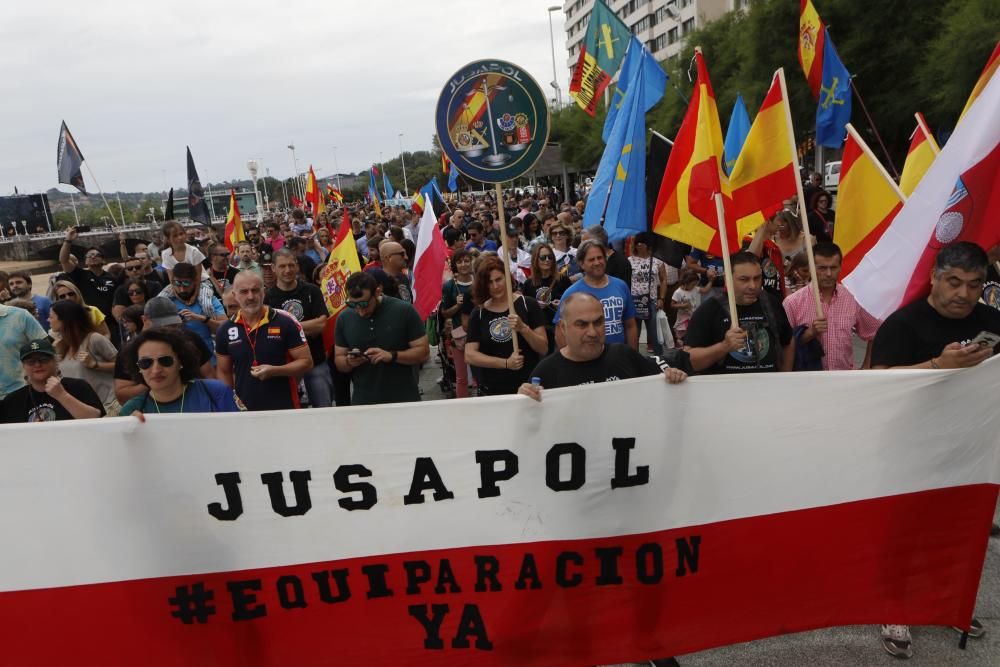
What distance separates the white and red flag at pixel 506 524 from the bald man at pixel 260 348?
6.16ft

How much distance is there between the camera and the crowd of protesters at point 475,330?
346 cm

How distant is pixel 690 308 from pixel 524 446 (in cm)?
516

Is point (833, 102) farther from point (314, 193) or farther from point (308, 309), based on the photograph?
point (314, 193)

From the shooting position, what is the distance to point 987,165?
11.8ft

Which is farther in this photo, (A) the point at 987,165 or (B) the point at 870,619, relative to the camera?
(A) the point at 987,165

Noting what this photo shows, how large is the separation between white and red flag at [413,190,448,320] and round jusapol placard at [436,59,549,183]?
2.21 metres

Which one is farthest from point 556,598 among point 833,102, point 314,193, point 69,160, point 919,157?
point 314,193

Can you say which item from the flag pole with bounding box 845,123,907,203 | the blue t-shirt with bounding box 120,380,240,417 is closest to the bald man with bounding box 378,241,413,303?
the blue t-shirt with bounding box 120,380,240,417

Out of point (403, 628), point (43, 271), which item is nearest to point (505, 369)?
point (403, 628)

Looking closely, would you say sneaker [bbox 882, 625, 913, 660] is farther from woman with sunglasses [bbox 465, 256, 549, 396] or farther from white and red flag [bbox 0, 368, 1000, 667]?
woman with sunglasses [bbox 465, 256, 549, 396]

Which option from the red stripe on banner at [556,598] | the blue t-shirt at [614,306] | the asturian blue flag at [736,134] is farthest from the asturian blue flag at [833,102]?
the red stripe on banner at [556,598]

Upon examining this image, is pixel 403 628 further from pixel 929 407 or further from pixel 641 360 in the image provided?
pixel 929 407

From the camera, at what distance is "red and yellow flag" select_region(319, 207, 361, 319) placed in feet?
22.5

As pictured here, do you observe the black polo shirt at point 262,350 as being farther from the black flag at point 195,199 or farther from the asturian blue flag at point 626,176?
the black flag at point 195,199
